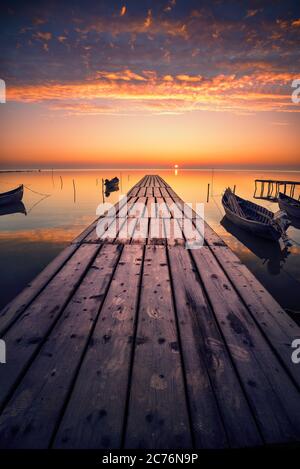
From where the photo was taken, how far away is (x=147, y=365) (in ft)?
6.76

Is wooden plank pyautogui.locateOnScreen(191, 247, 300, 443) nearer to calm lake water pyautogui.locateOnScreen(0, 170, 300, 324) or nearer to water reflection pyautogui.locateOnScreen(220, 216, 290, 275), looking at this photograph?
calm lake water pyautogui.locateOnScreen(0, 170, 300, 324)

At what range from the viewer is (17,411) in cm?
165

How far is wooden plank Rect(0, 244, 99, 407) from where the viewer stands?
6.52 feet

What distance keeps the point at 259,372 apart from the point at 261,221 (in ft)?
42.6

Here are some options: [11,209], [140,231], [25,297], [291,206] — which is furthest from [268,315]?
[11,209]

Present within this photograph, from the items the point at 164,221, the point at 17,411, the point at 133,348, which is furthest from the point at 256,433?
the point at 164,221

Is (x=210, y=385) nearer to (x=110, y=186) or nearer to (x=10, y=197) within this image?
(x=10, y=197)

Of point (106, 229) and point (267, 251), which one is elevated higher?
point (106, 229)

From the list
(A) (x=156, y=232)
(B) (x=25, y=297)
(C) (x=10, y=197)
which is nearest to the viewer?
(B) (x=25, y=297)

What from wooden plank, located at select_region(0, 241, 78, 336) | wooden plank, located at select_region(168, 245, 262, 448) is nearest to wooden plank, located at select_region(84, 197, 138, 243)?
wooden plank, located at select_region(0, 241, 78, 336)

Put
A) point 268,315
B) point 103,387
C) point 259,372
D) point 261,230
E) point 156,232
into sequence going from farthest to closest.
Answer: point 261,230
point 156,232
point 268,315
point 259,372
point 103,387

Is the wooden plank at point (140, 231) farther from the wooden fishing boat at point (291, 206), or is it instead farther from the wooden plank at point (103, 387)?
the wooden fishing boat at point (291, 206)

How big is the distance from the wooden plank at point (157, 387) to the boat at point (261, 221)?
930 cm
